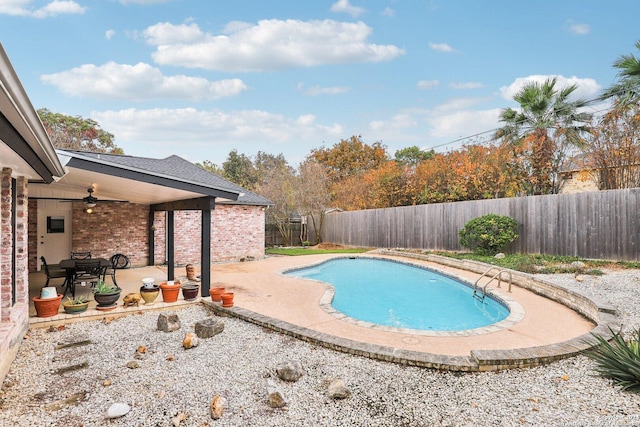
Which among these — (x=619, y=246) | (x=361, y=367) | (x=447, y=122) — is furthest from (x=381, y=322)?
(x=447, y=122)

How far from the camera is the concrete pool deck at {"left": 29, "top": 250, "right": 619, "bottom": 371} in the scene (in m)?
3.99

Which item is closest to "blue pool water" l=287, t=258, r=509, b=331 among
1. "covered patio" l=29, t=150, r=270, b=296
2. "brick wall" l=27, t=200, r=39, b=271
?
"covered patio" l=29, t=150, r=270, b=296

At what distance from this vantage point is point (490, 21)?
1205 cm

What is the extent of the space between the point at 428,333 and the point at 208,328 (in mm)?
3319

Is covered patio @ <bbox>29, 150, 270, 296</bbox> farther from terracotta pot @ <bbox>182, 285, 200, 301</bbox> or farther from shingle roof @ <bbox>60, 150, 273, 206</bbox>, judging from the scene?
terracotta pot @ <bbox>182, 285, 200, 301</bbox>

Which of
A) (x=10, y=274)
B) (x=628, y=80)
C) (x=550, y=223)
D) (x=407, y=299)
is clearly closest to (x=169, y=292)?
(x=10, y=274)

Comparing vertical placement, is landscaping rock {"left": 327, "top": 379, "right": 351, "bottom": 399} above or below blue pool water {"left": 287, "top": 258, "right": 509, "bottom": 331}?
above

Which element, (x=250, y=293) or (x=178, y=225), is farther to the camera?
(x=178, y=225)

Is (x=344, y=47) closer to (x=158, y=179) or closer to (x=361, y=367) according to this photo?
(x=158, y=179)

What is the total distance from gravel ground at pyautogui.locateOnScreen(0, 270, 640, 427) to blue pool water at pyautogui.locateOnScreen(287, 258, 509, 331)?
2.84m

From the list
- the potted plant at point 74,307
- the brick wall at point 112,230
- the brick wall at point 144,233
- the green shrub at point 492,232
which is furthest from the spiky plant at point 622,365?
the brick wall at point 112,230

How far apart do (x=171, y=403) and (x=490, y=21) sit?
1441 cm

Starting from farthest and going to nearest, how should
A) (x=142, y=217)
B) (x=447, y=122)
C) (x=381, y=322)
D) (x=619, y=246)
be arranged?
(x=447, y=122)
(x=142, y=217)
(x=619, y=246)
(x=381, y=322)

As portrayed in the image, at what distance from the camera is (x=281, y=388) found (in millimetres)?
3434
